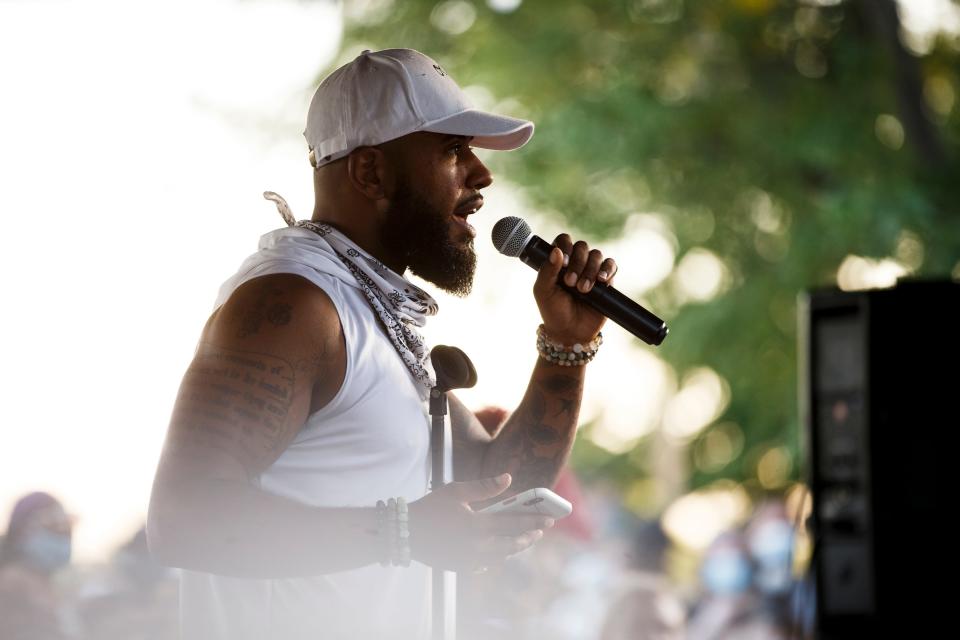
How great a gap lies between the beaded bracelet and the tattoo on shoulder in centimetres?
57

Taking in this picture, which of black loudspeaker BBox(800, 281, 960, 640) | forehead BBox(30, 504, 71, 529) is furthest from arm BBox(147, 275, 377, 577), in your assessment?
forehead BBox(30, 504, 71, 529)

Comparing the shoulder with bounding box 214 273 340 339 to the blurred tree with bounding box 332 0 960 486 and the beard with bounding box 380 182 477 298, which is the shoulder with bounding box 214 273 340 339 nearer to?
the beard with bounding box 380 182 477 298

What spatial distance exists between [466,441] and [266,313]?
593 mm

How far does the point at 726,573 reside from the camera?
5.69m

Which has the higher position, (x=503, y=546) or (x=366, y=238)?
(x=366, y=238)

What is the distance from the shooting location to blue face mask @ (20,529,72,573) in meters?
4.31

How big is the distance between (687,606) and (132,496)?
2811mm

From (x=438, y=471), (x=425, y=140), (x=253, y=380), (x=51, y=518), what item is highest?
(x=425, y=140)

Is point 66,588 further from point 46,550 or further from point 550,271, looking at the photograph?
point 550,271

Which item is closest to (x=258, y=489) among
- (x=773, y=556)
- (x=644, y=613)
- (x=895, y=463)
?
(x=895, y=463)

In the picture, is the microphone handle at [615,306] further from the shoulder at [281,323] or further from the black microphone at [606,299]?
the shoulder at [281,323]

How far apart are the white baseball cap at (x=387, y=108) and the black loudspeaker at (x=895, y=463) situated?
7.75 ft

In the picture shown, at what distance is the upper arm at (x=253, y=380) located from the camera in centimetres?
143

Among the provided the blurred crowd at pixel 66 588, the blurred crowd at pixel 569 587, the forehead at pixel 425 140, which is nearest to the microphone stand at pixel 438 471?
the forehead at pixel 425 140
